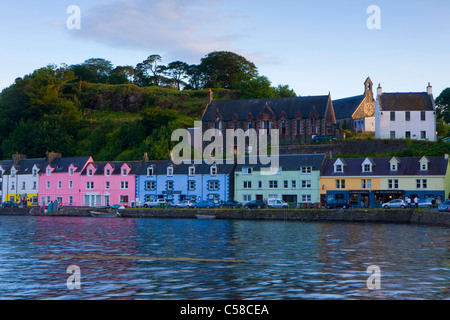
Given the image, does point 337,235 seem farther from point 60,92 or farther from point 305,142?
point 60,92

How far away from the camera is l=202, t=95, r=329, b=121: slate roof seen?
Answer: 91.9 meters

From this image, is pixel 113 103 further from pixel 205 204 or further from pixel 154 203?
pixel 205 204

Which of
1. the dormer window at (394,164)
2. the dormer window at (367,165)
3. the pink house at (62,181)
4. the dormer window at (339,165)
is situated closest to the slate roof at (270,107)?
the dormer window at (339,165)

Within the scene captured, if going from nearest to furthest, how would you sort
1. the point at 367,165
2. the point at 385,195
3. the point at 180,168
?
1. the point at 385,195
2. the point at 367,165
3. the point at 180,168

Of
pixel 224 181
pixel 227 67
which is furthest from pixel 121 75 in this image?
pixel 224 181

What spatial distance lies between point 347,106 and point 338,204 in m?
40.8

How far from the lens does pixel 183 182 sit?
265ft

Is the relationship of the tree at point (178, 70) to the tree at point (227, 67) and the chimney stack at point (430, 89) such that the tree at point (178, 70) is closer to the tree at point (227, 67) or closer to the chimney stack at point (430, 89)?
→ the tree at point (227, 67)

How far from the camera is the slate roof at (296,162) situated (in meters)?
75.8

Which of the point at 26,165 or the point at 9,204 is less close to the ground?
the point at 26,165

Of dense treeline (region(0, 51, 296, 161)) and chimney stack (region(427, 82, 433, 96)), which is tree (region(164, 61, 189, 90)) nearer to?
dense treeline (region(0, 51, 296, 161))

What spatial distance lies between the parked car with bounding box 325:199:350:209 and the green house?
4.39m

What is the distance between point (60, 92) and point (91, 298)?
122723mm

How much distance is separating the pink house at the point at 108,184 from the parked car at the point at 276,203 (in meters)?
22.6
